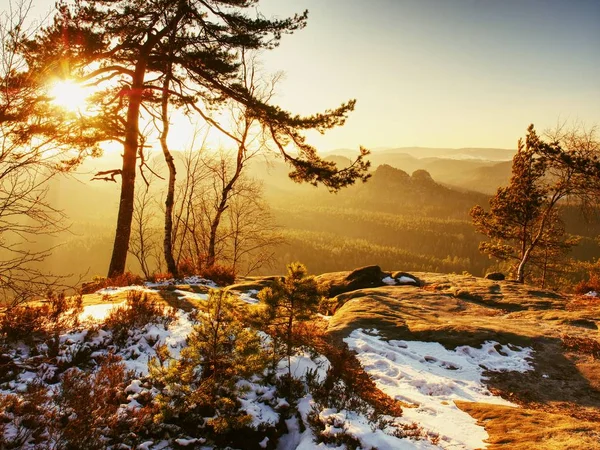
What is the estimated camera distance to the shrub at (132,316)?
6.03 meters

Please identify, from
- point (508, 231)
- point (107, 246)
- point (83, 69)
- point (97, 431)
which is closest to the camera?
point (97, 431)

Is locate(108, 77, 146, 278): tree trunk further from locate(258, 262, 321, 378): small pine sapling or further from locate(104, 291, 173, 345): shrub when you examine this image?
locate(258, 262, 321, 378): small pine sapling

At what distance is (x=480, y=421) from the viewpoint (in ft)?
16.6

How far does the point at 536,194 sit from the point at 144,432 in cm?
2516

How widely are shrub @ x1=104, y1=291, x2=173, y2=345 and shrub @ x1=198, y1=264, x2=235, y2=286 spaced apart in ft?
19.6

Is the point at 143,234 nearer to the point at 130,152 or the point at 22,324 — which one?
the point at 130,152

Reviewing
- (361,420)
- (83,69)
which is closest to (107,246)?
(83,69)

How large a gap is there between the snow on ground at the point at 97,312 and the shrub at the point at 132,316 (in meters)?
0.13

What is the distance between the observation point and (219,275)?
13922 mm

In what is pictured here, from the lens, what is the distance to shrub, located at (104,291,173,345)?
19.8 ft

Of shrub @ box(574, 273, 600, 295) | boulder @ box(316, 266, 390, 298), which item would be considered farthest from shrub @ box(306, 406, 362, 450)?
shrub @ box(574, 273, 600, 295)

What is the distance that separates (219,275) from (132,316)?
7418 mm

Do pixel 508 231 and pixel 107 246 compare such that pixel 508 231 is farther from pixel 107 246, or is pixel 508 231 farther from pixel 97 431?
pixel 107 246

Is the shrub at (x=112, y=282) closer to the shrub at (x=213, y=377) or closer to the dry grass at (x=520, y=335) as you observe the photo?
the dry grass at (x=520, y=335)
